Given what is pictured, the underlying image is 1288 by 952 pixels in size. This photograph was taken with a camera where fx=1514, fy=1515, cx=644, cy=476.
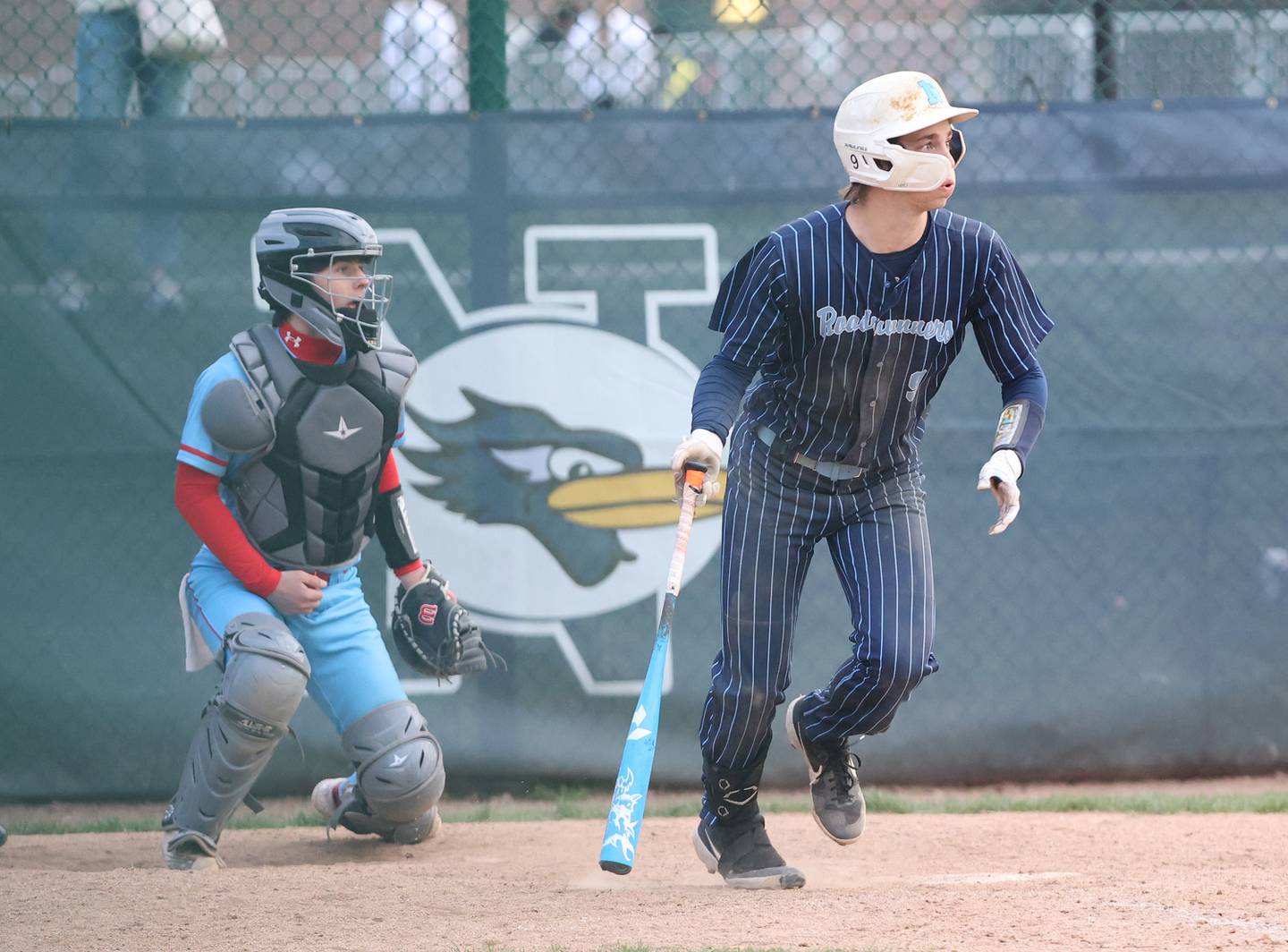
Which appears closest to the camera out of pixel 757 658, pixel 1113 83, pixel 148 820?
pixel 757 658

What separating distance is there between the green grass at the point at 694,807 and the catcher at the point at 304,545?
0.58 m

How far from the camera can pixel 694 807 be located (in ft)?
17.6

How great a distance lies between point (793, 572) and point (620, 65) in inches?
98.5

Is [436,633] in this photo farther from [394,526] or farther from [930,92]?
[930,92]

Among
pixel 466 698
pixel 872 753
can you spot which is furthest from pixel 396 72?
pixel 872 753

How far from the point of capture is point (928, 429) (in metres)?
5.46

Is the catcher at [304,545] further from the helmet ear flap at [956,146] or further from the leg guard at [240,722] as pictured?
the helmet ear flap at [956,146]

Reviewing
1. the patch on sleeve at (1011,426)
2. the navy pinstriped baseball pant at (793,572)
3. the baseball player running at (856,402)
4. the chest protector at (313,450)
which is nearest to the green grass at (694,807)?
the chest protector at (313,450)

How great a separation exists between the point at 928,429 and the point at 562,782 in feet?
6.05

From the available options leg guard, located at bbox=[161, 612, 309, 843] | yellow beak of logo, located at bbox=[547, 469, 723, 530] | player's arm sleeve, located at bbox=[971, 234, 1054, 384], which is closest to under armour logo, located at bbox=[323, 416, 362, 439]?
leg guard, located at bbox=[161, 612, 309, 843]

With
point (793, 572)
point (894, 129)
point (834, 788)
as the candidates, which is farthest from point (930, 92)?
point (834, 788)

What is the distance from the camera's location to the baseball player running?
3.61 m

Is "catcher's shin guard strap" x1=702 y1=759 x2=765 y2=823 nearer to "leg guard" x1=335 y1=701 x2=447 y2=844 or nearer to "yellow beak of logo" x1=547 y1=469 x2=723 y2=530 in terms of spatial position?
"leg guard" x1=335 y1=701 x2=447 y2=844

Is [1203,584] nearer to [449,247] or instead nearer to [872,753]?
[872,753]
